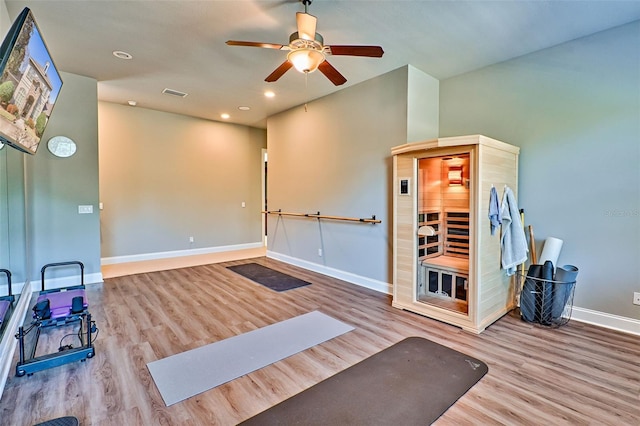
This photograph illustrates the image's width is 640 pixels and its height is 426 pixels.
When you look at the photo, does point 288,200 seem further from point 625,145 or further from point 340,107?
point 625,145

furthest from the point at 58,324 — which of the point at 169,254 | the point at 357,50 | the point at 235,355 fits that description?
the point at 357,50

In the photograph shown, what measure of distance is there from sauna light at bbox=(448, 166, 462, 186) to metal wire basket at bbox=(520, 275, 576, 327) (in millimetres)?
1330

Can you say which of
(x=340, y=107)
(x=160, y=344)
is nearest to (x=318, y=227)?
(x=340, y=107)

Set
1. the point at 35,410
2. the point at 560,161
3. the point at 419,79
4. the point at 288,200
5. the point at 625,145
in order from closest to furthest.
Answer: the point at 35,410, the point at 625,145, the point at 560,161, the point at 419,79, the point at 288,200

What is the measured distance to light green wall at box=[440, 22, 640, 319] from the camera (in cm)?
298

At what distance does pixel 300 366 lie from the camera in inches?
95.6

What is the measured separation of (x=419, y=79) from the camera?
4105 mm

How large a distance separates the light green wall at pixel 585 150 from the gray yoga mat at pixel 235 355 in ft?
8.44

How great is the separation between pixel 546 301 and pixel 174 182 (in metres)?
6.58

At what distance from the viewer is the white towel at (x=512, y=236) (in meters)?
3.25

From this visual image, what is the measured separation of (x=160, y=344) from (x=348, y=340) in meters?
1.70

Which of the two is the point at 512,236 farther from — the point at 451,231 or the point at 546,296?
the point at 451,231

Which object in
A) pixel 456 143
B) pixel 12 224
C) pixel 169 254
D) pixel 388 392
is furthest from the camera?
pixel 169 254

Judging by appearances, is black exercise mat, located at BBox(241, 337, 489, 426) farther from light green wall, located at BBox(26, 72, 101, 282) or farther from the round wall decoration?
the round wall decoration
